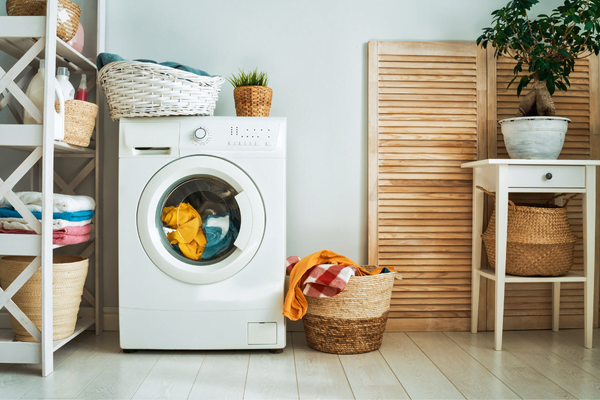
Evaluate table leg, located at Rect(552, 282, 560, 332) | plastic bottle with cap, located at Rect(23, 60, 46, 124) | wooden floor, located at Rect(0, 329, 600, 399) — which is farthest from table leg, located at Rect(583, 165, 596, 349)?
plastic bottle with cap, located at Rect(23, 60, 46, 124)

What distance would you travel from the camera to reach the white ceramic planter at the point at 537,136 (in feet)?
5.99

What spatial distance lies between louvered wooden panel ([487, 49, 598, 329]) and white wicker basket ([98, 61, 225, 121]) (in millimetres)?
1389

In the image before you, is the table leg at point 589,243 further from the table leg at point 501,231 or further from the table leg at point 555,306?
the table leg at point 501,231

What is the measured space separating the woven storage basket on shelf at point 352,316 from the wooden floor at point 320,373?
0.15ft

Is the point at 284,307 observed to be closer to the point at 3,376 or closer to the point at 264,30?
the point at 3,376

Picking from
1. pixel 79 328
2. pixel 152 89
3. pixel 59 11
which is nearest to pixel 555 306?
pixel 152 89

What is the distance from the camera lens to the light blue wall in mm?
2053

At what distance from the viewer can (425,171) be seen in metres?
2.07

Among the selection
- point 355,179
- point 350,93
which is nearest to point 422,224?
point 355,179

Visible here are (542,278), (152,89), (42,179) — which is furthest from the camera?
(542,278)

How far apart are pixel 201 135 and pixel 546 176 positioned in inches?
54.8

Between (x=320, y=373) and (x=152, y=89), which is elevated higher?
(x=152, y=89)

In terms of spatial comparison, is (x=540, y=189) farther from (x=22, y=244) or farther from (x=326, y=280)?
(x=22, y=244)

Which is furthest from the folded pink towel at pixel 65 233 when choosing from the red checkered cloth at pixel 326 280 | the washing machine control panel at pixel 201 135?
the red checkered cloth at pixel 326 280
